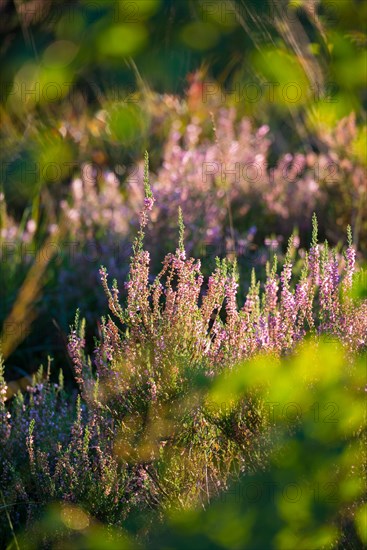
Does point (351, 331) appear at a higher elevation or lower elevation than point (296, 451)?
lower

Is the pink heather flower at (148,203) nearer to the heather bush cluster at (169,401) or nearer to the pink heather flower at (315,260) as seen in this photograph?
the heather bush cluster at (169,401)

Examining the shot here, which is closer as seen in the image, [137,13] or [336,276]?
[137,13]

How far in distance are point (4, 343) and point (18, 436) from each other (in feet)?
4.35

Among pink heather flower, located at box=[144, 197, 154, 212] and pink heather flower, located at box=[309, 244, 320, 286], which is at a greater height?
pink heather flower, located at box=[144, 197, 154, 212]

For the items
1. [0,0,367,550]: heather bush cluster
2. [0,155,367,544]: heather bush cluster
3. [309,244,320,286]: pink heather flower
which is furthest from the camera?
[309,244,320,286]: pink heather flower

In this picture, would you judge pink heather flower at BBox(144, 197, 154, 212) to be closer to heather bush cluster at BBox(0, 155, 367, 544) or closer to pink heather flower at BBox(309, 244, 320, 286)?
heather bush cluster at BBox(0, 155, 367, 544)

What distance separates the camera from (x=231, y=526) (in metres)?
0.94

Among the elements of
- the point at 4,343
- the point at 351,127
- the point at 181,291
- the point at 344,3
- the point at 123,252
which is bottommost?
the point at 351,127

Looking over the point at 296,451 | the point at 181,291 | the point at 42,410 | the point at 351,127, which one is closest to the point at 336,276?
the point at 181,291

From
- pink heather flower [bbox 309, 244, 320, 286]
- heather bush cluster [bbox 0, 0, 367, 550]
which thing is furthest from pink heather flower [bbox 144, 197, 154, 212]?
pink heather flower [bbox 309, 244, 320, 286]

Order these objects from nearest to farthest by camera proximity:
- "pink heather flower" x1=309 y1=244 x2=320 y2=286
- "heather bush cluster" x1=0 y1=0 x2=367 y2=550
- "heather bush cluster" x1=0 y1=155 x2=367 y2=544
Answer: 1. "heather bush cluster" x1=0 y1=0 x2=367 y2=550
2. "heather bush cluster" x1=0 y1=155 x2=367 y2=544
3. "pink heather flower" x1=309 y1=244 x2=320 y2=286

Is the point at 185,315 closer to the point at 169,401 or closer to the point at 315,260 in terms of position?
the point at 169,401

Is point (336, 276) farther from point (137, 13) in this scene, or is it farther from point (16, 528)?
point (137, 13)

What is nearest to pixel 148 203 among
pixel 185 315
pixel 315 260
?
pixel 185 315
